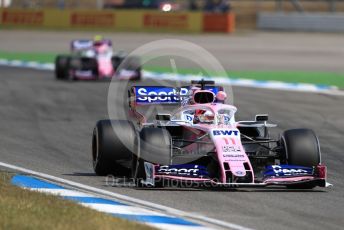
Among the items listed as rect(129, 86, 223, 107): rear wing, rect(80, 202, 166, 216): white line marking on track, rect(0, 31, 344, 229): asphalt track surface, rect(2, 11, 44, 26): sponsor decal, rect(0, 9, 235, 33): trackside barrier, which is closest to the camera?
rect(80, 202, 166, 216): white line marking on track

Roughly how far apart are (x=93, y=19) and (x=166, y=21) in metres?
4.16

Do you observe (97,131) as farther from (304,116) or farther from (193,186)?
(304,116)

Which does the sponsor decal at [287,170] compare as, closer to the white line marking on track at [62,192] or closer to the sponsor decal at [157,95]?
the white line marking on track at [62,192]

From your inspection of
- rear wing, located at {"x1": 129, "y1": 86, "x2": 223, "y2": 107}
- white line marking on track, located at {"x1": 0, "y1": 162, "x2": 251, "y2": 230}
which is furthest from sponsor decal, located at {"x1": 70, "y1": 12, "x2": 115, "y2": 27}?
white line marking on track, located at {"x1": 0, "y1": 162, "x2": 251, "y2": 230}

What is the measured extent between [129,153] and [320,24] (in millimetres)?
41157

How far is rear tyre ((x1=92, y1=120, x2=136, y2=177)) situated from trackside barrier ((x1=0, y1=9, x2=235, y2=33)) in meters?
39.6

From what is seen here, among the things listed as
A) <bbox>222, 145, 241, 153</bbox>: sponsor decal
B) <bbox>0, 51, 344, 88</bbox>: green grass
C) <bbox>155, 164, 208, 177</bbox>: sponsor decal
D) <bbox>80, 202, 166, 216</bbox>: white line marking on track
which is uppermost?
<bbox>222, 145, 241, 153</bbox>: sponsor decal

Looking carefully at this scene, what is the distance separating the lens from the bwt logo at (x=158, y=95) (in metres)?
13.2

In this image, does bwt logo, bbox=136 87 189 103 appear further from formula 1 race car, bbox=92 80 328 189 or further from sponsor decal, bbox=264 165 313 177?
sponsor decal, bbox=264 165 313 177

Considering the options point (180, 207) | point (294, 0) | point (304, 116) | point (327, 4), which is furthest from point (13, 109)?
point (327, 4)

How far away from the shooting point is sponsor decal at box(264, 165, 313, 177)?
1123cm

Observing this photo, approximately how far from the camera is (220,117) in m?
12.0

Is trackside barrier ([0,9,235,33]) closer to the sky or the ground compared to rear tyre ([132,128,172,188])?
closer to the sky

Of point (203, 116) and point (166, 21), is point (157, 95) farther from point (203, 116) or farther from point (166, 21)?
point (166, 21)
